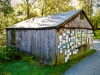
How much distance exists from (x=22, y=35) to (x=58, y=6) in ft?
67.8

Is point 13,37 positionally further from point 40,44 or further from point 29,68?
point 29,68

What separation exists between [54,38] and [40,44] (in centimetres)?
184

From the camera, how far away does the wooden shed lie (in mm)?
12055

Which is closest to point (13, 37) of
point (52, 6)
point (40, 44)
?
point (40, 44)

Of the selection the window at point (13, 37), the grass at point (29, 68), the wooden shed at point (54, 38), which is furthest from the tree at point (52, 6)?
the grass at point (29, 68)

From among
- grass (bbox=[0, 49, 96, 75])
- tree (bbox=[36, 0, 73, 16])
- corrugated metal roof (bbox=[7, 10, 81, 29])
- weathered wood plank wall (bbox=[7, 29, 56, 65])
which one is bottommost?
grass (bbox=[0, 49, 96, 75])

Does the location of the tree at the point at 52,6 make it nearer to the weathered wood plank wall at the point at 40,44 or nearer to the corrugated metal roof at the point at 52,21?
the corrugated metal roof at the point at 52,21

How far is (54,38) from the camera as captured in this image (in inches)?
465

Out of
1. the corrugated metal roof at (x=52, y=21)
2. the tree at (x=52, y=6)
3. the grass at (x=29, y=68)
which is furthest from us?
the tree at (x=52, y=6)

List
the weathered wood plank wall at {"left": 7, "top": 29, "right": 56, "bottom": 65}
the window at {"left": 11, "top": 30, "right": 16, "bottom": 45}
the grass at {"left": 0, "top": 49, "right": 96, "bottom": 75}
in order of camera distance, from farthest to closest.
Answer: the window at {"left": 11, "top": 30, "right": 16, "bottom": 45}
the weathered wood plank wall at {"left": 7, "top": 29, "right": 56, "bottom": 65}
the grass at {"left": 0, "top": 49, "right": 96, "bottom": 75}

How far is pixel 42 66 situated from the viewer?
479 inches

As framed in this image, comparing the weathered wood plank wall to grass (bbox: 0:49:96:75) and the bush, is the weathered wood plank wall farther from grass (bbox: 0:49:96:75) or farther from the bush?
the bush

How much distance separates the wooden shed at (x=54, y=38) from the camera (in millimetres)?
12055

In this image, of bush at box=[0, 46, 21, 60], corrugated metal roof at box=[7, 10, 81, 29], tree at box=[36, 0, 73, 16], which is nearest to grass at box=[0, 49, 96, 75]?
bush at box=[0, 46, 21, 60]
